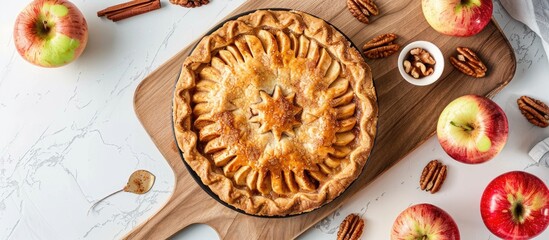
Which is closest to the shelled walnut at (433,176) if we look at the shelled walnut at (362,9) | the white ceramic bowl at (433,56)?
the white ceramic bowl at (433,56)

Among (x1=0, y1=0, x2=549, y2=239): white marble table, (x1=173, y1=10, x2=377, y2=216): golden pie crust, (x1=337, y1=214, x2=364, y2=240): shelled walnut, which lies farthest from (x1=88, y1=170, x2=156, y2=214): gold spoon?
(x1=337, y1=214, x2=364, y2=240): shelled walnut

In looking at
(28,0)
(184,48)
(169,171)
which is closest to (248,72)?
(184,48)

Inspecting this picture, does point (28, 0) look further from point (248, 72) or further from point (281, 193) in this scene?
point (281, 193)

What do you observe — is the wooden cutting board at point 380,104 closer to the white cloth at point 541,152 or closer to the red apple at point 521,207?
the white cloth at point 541,152

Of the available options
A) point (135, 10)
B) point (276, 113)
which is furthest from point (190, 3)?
point (276, 113)

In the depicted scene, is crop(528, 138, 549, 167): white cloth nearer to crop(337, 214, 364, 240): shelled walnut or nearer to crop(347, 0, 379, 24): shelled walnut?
crop(337, 214, 364, 240): shelled walnut
